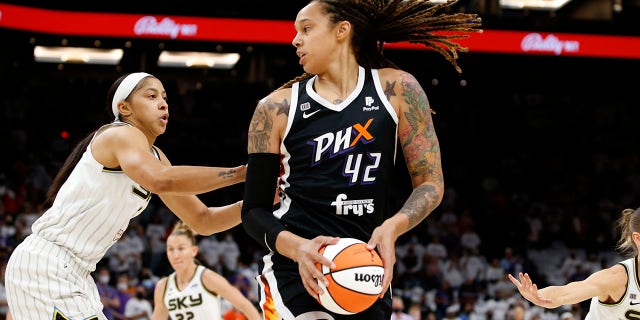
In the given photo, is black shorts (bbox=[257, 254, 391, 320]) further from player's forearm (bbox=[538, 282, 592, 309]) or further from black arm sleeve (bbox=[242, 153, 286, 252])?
player's forearm (bbox=[538, 282, 592, 309])

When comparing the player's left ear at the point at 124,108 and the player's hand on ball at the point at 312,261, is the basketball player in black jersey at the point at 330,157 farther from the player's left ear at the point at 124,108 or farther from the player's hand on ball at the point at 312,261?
the player's left ear at the point at 124,108

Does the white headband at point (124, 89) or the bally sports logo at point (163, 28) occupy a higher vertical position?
the white headband at point (124, 89)

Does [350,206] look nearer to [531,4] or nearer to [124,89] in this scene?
[124,89]

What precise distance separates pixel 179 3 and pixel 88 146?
1168 centimetres

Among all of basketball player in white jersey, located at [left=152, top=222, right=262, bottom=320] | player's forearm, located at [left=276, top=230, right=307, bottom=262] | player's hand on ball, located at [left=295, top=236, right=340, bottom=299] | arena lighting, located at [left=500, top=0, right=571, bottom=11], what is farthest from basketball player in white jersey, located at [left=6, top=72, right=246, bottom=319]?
arena lighting, located at [left=500, top=0, right=571, bottom=11]

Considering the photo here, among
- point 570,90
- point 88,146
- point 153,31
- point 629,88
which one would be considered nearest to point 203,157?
point 153,31

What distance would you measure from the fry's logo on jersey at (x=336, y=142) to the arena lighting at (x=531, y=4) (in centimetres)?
1641

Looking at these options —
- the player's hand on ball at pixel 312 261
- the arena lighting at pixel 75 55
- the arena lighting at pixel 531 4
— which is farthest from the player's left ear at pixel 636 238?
the arena lighting at pixel 75 55

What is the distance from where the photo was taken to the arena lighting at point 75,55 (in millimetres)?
18234

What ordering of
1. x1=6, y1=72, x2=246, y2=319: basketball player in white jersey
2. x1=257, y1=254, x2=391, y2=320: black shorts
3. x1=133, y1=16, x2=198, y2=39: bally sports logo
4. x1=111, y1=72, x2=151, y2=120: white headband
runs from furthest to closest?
x1=133, y1=16, x2=198, y2=39: bally sports logo
x1=111, y1=72, x2=151, y2=120: white headband
x1=6, y1=72, x2=246, y2=319: basketball player in white jersey
x1=257, y1=254, x2=391, y2=320: black shorts

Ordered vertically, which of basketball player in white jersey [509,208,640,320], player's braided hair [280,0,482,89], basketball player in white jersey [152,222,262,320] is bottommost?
basketball player in white jersey [152,222,262,320]

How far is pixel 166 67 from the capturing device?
19453 mm

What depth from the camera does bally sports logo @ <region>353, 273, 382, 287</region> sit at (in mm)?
2797

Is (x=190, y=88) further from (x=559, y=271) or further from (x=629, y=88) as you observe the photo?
(x=629, y=88)
